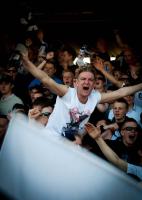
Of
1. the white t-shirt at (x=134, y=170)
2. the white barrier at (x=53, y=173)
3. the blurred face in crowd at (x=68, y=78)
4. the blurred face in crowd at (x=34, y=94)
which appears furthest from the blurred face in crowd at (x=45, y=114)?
the white barrier at (x=53, y=173)

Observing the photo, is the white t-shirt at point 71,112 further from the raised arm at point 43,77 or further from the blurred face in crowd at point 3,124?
the blurred face in crowd at point 3,124

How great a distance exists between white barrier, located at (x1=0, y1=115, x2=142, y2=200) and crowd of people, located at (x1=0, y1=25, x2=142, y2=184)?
148cm

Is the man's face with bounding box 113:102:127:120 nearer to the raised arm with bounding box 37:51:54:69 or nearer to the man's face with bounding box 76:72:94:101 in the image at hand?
the man's face with bounding box 76:72:94:101

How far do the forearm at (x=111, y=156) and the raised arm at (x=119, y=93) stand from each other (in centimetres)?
52

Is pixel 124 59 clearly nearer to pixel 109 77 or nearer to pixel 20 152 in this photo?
pixel 109 77

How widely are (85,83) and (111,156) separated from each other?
73 centimetres

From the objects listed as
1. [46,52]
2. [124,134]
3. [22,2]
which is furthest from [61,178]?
[22,2]

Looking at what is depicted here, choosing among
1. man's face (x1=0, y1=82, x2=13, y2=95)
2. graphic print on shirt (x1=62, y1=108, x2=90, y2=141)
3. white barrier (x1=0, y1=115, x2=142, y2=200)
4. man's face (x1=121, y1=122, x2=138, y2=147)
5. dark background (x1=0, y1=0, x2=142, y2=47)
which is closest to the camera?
white barrier (x1=0, y1=115, x2=142, y2=200)

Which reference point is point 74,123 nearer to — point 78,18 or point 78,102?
point 78,102

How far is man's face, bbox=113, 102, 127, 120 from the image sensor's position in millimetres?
3184

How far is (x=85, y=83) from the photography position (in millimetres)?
3098

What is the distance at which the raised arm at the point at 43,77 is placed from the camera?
8.96ft

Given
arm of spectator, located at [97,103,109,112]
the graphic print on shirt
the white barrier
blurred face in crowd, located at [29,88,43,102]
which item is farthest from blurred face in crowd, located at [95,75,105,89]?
the white barrier

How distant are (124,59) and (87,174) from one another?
2.92 m
